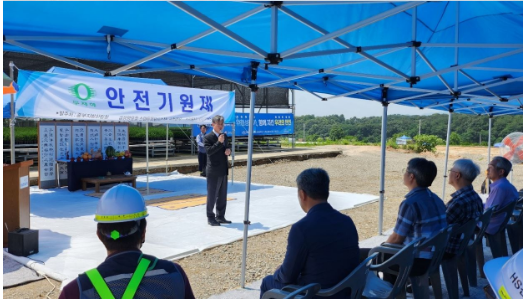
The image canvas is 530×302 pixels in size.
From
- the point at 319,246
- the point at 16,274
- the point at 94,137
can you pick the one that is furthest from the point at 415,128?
the point at 319,246

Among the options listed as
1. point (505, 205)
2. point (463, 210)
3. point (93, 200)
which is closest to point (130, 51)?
point (463, 210)

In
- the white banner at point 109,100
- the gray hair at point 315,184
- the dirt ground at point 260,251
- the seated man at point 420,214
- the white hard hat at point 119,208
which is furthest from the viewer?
the white banner at point 109,100

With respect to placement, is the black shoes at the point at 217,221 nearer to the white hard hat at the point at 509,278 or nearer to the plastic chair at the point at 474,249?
the plastic chair at the point at 474,249

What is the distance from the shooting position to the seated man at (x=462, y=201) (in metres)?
3.43

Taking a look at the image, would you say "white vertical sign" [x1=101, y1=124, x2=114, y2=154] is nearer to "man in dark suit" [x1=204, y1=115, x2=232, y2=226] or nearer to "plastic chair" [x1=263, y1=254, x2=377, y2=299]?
"man in dark suit" [x1=204, y1=115, x2=232, y2=226]

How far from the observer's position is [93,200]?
8.66 m

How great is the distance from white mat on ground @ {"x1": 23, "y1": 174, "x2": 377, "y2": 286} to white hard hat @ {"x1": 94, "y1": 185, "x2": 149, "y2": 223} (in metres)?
3.13

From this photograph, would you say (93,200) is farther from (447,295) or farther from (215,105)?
(447,295)

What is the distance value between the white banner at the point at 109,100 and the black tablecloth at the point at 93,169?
2.21 metres

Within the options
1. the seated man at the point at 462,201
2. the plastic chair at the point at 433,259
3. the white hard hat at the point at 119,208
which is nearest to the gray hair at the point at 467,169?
the seated man at the point at 462,201

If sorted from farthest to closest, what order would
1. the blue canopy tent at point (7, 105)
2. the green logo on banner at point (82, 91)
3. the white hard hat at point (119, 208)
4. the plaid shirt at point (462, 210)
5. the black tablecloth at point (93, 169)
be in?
the black tablecloth at point (93, 169) < the green logo on banner at point (82, 91) < the blue canopy tent at point (7, 105) < the plaid shirt at point (462, 210) < the white hard hat at point (119, 208)

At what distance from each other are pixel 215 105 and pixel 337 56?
19.0ft

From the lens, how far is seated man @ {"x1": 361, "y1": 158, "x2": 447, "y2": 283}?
9.95 ft

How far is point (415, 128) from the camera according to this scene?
48.5 metres
